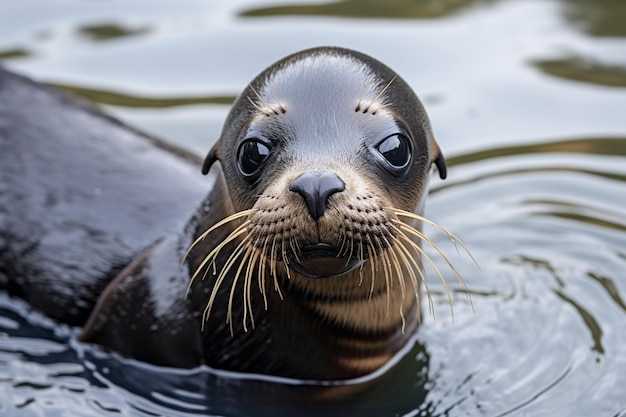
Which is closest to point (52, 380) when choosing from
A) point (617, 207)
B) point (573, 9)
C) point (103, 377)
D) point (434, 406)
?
point (103, 377)

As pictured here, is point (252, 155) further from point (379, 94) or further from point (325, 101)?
point (379, 94)

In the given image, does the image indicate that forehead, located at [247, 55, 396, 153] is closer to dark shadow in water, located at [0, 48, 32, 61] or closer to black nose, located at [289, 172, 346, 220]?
black nose, located at [289, 172, 346, 220]

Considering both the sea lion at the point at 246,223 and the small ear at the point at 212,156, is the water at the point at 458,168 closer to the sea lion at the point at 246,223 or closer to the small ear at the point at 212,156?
the sea lion at the point at 246,223

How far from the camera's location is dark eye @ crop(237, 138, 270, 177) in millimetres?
5176

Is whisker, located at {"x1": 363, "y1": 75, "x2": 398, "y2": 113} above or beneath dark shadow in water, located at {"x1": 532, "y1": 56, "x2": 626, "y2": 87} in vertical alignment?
above

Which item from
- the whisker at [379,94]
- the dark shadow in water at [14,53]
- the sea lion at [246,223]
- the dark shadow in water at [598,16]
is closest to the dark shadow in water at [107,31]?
the dark shadow in water at [14,53]

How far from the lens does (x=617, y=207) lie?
290 inches

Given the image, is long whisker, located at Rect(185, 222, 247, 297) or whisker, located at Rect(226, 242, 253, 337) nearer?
long whisker, located at Rect(185, 222, 247, 297)

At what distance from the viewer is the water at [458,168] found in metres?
5.82

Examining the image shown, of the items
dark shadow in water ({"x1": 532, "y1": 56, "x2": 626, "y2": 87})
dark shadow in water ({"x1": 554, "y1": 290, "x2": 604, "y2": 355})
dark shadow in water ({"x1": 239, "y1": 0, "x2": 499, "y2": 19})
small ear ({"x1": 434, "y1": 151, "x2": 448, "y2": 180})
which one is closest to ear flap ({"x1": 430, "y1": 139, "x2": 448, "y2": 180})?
small ear ({"x1": 434, "y1": 151, "x2": 448, "y2": 180})

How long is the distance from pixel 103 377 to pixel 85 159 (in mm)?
1145

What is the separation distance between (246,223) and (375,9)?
5.38 meters

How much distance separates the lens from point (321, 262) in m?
4.95

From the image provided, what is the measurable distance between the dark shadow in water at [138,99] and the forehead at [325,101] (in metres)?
3.48
